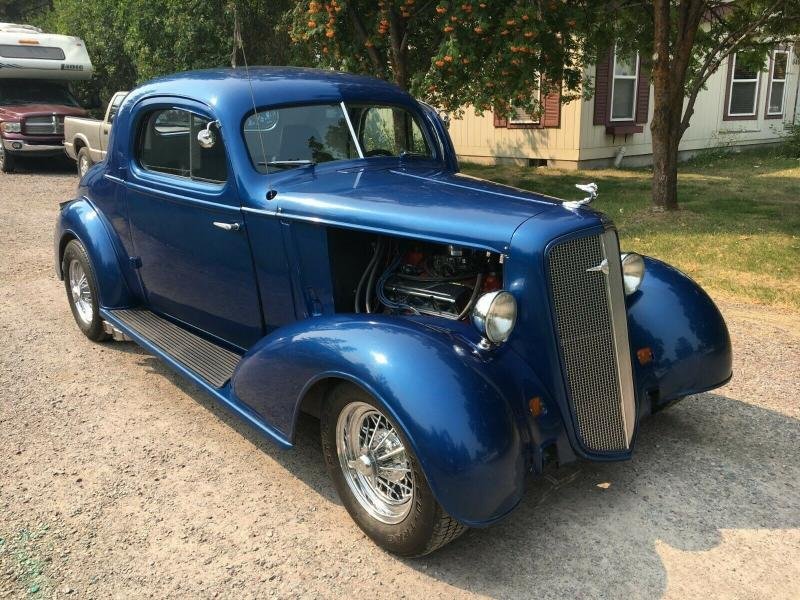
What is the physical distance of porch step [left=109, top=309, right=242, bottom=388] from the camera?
402 centimetres

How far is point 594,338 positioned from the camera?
3.13m

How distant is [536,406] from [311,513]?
1.16m

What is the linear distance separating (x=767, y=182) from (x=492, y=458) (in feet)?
39.8

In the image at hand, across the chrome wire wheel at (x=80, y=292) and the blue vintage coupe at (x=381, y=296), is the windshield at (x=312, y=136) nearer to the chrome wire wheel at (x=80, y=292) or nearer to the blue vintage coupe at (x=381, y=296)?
the blue vintage coupe at (x=381, y=296)

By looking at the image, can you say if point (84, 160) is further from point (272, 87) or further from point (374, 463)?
point (374, 463)

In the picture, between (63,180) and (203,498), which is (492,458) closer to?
(203,498)

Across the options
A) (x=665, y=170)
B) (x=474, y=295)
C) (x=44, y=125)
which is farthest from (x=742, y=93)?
(x=474, y=295)

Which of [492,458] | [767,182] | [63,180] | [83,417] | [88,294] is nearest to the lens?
[492,458]

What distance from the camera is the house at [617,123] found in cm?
1404

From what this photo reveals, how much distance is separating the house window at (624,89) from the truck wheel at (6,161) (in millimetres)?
12242

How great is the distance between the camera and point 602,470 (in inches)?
142

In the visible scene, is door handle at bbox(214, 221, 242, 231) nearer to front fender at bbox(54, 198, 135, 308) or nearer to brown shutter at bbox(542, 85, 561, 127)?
front fender at bbox(54, 198, 135, 308)

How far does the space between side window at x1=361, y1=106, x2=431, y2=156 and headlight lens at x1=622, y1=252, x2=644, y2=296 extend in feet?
4.97

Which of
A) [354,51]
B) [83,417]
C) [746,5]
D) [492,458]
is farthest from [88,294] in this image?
[746,5]
